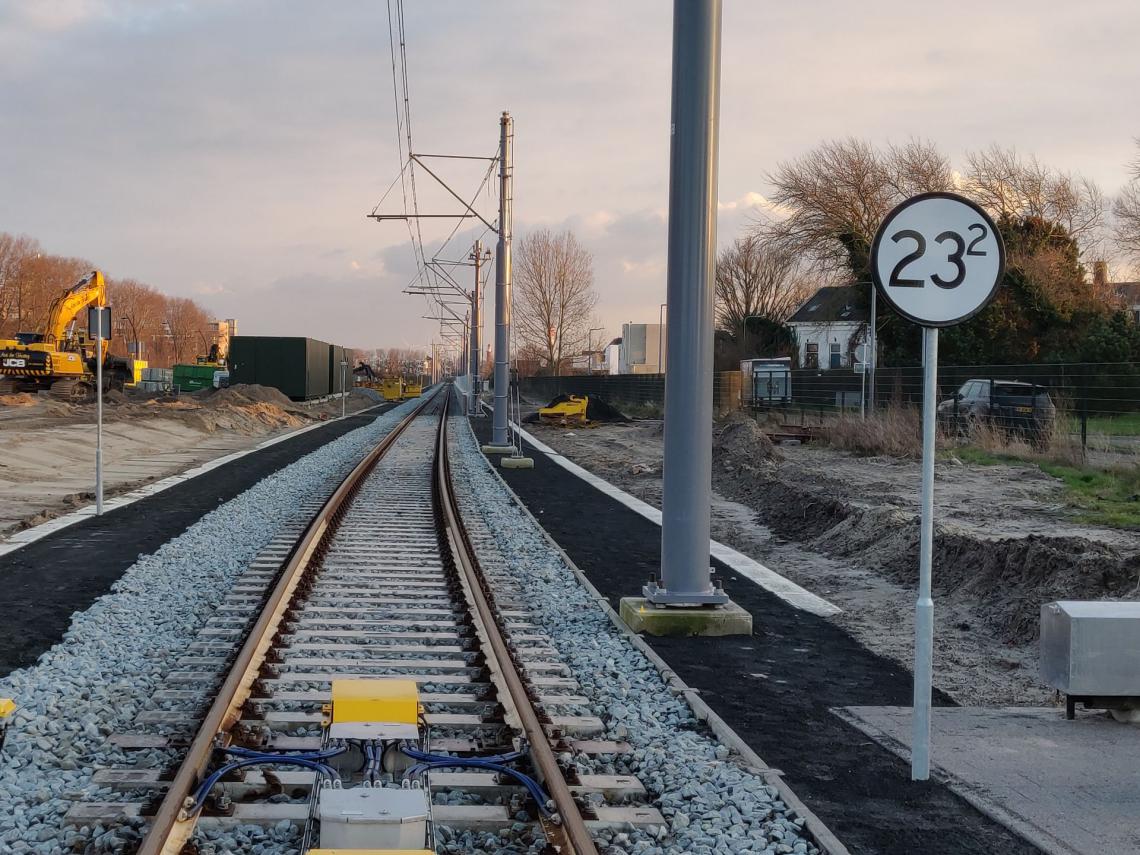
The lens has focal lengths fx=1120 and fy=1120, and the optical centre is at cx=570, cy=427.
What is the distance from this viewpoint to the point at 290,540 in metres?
12.5

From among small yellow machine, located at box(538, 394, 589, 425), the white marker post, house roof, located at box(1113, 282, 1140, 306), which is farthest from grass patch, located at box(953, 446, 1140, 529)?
house roof, located at box(1113, 282, 1140, 306)

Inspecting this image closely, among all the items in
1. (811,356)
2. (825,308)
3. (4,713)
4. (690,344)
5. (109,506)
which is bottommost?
(109,506)

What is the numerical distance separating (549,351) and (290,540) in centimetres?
8347

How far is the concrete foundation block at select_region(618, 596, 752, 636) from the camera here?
331 inches

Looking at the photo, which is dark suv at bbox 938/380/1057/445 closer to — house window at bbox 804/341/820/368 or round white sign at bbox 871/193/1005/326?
round white sign at bbox 871/193/1005/326

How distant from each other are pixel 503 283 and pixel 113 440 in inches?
481

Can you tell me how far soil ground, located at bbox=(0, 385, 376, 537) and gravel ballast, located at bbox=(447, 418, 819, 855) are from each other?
26.5ft

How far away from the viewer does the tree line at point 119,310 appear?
103500 mm

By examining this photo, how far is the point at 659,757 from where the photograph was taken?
543cm

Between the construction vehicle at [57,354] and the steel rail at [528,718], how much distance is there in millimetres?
40289

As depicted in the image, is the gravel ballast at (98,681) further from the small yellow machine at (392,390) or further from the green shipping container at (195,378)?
the small yellow machine at (392,390)

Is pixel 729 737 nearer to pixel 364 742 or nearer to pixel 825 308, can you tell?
pixel 364 742

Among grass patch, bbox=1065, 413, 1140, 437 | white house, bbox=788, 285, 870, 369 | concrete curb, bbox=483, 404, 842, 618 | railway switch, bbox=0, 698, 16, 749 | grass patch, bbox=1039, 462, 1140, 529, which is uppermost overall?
white house, bbox=788, 285, 870, 369

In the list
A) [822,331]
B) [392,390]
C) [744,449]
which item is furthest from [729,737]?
[392,390]
